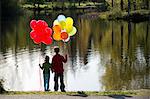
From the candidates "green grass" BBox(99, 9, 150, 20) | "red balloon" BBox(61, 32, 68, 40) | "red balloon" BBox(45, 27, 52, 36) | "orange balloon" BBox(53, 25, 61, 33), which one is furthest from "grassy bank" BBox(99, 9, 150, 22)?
"red balloon" BBox(45, 27, 52, 36)

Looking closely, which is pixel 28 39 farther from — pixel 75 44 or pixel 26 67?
pixel 26 67

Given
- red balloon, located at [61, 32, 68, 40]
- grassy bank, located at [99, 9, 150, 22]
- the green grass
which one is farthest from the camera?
the green grass

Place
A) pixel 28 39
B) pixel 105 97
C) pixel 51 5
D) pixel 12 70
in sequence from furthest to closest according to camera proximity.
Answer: pixel 51 5 < pixel 28 39 < pixel 12 70 < pixel 105 97

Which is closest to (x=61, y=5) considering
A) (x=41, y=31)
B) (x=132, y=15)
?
(x=132, y=15)

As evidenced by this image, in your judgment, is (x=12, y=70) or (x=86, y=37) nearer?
(x=12, y=70)

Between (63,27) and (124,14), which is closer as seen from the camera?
(63,27)

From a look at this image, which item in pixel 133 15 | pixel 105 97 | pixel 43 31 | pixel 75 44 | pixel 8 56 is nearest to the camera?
pixel 105 97

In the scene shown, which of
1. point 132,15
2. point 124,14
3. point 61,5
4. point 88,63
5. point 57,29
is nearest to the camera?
point 57,29

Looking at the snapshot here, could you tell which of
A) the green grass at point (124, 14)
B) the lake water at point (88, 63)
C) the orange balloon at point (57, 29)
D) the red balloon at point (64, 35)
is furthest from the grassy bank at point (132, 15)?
the red balloon at point (64, 35)

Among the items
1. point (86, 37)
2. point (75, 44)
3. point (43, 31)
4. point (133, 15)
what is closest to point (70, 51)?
point (75, 44)

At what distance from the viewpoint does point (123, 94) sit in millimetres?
12969

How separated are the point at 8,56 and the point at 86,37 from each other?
13.9 metres

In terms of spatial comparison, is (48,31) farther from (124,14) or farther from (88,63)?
(124,14)

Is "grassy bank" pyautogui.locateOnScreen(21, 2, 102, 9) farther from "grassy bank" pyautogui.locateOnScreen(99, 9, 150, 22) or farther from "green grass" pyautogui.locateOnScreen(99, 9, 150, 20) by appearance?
"grassy bank" pyautogui.locateOnScreen(99, 9, 150, 22)
